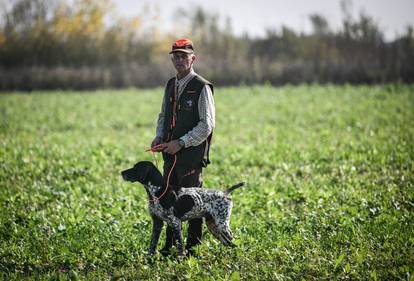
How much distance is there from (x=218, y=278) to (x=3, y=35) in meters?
50.3

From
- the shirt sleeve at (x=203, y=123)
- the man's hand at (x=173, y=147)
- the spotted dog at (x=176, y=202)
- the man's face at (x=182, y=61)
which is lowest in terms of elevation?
the spotted dog at (x=176, y=202)

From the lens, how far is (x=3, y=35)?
4900 centimetres

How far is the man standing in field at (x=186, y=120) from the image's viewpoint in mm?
5719

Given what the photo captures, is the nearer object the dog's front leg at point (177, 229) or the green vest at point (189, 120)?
the dog's front leg at point (177, 229)

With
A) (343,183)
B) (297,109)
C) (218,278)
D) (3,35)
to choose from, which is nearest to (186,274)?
(218,278)

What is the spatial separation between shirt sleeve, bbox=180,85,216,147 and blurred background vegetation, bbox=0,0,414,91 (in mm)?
29465

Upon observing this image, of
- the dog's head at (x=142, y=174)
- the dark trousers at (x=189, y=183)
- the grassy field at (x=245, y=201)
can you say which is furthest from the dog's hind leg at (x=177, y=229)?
the dog's head at (x=142, y=174)

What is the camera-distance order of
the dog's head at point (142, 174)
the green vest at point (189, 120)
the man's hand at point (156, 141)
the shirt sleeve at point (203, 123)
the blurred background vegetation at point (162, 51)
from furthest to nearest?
1. the blurred background vegetation at point (162, 51)
2. the man's hand at point (156, 141)
3. the green vest at point (189, 120)
4. the shirt sleeve at point (203, 123)
5. the dog's head at point (142, 174)

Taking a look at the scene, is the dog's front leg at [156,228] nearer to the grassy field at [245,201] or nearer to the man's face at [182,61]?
the grassy field at [245,201]

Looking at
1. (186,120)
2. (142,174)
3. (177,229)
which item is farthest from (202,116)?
(177,229)

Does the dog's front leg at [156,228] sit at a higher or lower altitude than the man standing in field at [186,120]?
lower

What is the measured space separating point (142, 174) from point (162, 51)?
155ft

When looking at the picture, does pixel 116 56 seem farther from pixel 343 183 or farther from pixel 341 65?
pixel 343 183

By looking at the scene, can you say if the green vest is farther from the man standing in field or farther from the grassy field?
the grassy field
